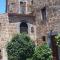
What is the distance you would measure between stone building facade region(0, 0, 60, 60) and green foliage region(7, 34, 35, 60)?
1567 millimetres

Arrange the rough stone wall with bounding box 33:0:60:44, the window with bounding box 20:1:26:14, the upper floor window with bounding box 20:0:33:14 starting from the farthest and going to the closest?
1. the window with bounding box 20:1:26:14
2. the upper floor window with bounding box 20:0:33:14
3. the rough stone wall with bounding box 33:0:60:44

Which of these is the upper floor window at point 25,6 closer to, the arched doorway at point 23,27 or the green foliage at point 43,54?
the arched doorway at point 23,27

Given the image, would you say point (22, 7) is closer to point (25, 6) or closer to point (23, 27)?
point (25, 6)

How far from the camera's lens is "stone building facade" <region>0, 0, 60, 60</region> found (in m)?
27.4

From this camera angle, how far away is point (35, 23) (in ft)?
98.5

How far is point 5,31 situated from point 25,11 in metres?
8.93

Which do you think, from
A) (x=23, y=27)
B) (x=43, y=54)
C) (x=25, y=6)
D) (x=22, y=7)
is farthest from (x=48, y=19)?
(x=22, y=7)

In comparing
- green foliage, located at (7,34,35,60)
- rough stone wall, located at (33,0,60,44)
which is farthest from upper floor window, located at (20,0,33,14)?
green foliage, located at (7,34,35,60)

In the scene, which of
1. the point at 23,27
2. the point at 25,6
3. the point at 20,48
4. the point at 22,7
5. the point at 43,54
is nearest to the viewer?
the point at 43,54

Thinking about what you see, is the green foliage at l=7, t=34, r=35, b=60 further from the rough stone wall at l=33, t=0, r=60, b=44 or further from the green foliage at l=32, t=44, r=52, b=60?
the green foliage at l=32, t=44, r=52, b=60

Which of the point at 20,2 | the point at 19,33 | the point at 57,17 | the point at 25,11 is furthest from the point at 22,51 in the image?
the point at 20,2

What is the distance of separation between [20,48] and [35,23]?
14.6ft

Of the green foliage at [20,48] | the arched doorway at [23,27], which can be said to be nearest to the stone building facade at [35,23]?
the arched doorway at [23,27]

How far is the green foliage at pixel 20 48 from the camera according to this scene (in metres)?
26.3
